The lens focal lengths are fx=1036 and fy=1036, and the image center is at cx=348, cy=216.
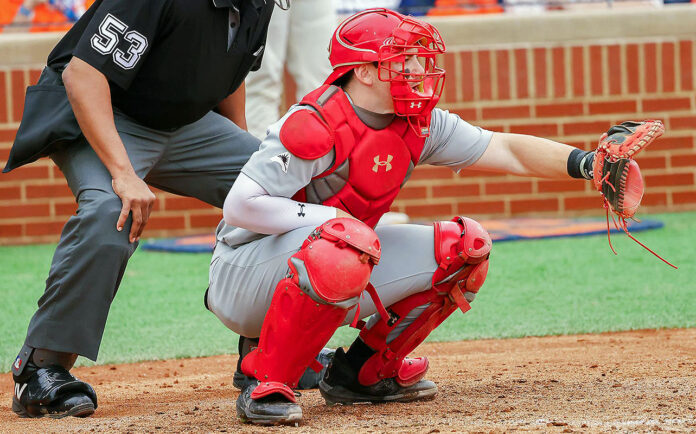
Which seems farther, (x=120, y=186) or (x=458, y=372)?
(x=458, y=372)

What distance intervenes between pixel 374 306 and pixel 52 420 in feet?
3.62

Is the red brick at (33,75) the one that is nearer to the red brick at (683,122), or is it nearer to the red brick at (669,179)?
the red brick at (669,179)

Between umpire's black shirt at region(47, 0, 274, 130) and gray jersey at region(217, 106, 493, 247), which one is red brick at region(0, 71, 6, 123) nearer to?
umpire's black shirt at region(47, 0, 274, 130)

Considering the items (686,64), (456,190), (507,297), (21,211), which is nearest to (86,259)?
(507,297)

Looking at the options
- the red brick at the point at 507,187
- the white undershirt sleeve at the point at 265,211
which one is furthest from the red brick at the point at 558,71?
the white undershirt sleeve at the point at 265,211

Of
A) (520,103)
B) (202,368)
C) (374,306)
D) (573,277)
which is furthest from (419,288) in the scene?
(520,103)

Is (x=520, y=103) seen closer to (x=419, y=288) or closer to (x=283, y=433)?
(x=419, y=288)

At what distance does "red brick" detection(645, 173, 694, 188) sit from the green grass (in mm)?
1209

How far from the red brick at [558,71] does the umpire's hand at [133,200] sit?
5595mm

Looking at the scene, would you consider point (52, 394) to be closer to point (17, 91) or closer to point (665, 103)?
point (17, 91)

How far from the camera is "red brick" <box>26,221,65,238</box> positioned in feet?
27.4

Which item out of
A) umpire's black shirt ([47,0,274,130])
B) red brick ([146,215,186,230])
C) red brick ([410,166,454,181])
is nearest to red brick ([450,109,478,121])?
red brick ([410,166,454,181])

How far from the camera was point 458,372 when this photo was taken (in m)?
4.02

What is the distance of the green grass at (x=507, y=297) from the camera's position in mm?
4945
